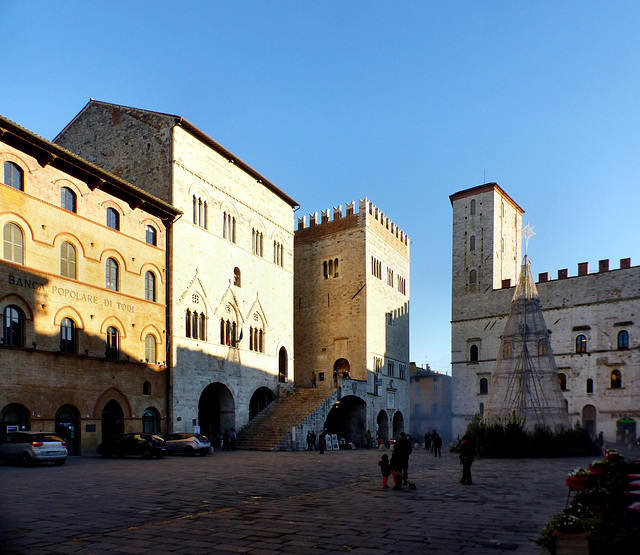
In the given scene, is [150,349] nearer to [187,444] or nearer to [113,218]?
[187,444]

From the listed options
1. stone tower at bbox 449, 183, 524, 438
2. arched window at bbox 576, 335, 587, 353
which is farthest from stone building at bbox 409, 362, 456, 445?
arched window at bbox 576, 335, 587, 353

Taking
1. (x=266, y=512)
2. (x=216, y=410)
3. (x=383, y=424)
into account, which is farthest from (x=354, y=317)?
(x=266, y=512)

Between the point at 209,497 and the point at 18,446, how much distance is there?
10.6 metres

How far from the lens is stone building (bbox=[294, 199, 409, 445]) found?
44.5 meters

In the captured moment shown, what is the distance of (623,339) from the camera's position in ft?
148

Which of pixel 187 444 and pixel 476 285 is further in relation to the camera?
pixel 476 285

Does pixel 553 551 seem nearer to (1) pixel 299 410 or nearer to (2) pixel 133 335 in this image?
(2) pixel 133 335

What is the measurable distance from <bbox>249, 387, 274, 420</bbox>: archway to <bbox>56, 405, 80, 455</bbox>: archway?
14575 mm

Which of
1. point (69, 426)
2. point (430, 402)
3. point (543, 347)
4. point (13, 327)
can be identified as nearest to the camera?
point (13, 327)

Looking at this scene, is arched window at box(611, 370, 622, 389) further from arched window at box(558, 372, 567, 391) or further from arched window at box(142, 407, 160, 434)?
arched window at box(142, 407, 160, 434)

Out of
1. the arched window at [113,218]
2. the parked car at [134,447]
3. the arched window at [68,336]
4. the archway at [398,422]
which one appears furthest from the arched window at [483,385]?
the arched window at [68,336]

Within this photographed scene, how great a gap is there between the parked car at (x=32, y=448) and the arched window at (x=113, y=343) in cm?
675

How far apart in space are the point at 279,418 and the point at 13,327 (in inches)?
685

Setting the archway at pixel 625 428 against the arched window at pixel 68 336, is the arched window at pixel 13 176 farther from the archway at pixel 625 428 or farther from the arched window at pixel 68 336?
the archway at pixel 625 428
